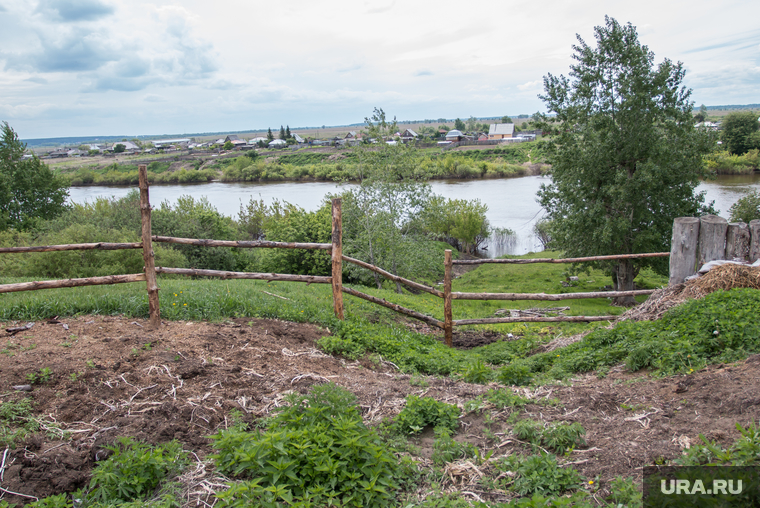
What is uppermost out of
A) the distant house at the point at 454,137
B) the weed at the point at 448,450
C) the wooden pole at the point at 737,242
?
the distant house at the point at 454,137

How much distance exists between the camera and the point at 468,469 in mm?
3078

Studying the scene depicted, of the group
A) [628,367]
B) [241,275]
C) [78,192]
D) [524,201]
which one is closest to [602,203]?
[628,367]

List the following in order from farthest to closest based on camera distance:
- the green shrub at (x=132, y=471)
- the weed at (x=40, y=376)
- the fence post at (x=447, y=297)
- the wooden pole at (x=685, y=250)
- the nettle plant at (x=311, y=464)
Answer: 1. the fence post at (x=447, y=297)
2. the wooden pole at (x=685, y=250)
3. the weed at (x=40, y=376)
4. the green shrub at (x=132, y=471)
5. the nettle plant at (x=311, y=464)

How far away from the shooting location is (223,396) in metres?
4.13

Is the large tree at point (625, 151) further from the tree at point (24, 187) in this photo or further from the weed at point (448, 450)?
the tree at point (24, 187)

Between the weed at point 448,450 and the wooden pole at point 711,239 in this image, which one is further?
the wooden pole at point 711,239

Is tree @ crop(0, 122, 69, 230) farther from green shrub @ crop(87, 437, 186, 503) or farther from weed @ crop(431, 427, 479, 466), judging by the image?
weed @ crop(431, 427, 479, 466)

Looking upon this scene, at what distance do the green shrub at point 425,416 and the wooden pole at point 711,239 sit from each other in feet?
14.6

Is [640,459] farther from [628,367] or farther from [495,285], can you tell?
[495,285]

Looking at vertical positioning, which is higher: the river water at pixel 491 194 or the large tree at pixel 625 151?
the large tree at pixel 625 151

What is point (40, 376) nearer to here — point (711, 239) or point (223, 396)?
point (223, 396)

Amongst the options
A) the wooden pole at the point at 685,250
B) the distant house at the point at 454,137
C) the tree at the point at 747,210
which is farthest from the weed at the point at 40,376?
the distant house at the point at 454,137

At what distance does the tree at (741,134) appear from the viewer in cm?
5431

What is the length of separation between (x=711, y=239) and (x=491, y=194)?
48.0 meters
